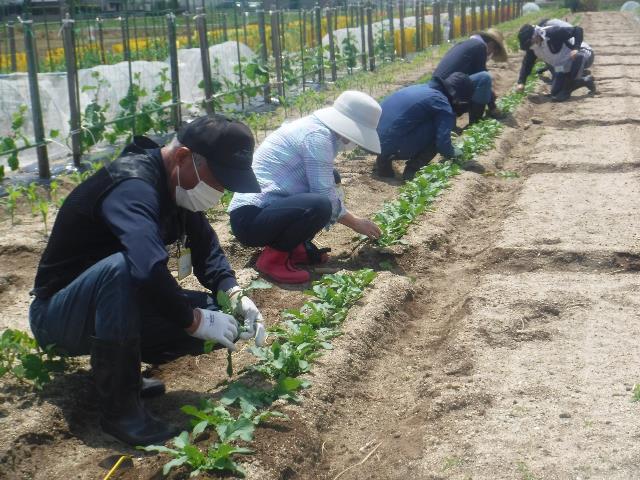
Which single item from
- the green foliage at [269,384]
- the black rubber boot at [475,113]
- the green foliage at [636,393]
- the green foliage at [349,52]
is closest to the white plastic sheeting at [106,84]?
the black rubber boot at [475,113]

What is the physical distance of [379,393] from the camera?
160 inches

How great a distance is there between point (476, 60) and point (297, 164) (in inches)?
172

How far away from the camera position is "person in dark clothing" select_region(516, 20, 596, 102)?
1207 cm

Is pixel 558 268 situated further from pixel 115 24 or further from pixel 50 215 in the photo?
pixel 115 24

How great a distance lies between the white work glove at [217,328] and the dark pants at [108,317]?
137 mm

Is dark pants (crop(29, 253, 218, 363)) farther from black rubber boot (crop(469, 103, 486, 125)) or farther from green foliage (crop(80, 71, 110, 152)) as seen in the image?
black rubber boot (crop(469, 103, 486, 125))

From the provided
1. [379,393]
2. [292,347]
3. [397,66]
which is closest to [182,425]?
[292,347]

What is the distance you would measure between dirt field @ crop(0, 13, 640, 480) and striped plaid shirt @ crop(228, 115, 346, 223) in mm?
475

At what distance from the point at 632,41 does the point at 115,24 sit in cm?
1409

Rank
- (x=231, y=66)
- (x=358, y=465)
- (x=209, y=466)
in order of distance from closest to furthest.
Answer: (x=209, y=466) < (x=358, y=465) < (x=231, y=66)

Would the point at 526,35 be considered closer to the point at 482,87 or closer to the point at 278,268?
the point at 482,87

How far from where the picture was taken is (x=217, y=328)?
3.42 m

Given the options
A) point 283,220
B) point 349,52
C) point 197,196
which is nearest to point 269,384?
point 197,196

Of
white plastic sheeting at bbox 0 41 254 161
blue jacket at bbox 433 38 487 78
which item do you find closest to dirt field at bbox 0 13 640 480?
blue jacket at bbox 433 38 487 78
